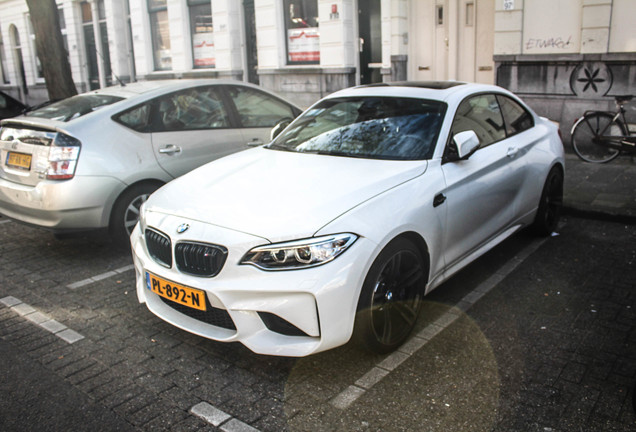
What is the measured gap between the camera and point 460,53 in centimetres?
1166

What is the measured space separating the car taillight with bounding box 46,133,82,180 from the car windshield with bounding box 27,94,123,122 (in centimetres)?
37

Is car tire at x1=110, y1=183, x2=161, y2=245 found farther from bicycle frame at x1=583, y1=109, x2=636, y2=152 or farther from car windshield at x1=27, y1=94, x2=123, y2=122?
bicycle frame at x1=583, y1=109, x2=636, y2=152

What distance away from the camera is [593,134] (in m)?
9.36

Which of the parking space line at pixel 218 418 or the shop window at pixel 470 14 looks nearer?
the parking space line at pixel 218 418

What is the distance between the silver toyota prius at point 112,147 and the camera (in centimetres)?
556

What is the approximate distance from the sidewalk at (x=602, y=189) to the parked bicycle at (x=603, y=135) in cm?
17

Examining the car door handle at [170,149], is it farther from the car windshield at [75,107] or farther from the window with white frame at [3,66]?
the window with white frame at [3,66]

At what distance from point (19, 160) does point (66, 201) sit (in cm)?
73

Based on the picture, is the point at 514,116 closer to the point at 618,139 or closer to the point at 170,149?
the point at 170,149

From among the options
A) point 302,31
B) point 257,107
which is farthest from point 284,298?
point 302,31

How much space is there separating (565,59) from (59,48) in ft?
27.8

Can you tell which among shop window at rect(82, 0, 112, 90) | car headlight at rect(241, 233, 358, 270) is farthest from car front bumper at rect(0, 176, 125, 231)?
shop window at rect(82, 0, 112, 90)

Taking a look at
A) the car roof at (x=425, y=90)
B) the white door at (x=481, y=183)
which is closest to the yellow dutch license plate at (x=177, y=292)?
the white door at (x=481, y=183)

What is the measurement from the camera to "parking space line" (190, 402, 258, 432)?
3166 mm
